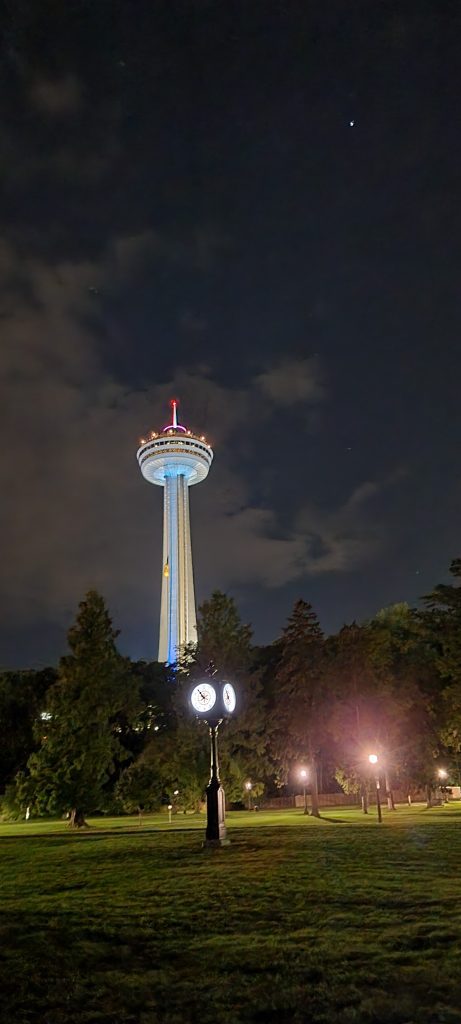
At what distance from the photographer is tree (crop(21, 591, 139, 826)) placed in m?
30.8

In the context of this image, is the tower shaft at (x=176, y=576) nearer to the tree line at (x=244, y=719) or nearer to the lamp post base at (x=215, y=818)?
the tree line at (x=244, y=719)

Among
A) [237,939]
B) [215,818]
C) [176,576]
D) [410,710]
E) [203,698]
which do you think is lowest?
[237,939]

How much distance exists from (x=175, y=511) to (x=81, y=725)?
90577 mm

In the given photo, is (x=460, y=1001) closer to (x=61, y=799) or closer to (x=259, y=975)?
(x=259, y=975)

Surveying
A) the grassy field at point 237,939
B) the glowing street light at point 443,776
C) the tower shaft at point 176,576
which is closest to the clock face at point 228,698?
the grassy field at point 237,939

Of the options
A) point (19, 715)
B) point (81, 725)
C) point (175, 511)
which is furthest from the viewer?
point (175, 511)

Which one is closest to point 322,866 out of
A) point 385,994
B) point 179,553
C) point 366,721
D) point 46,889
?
point 46,889

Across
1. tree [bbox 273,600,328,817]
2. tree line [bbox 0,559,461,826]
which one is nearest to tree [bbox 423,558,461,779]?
tree line [bbox 0,559,461,826]

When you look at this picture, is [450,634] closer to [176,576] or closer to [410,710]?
[410,710]

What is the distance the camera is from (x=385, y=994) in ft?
23.5

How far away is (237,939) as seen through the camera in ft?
30.8

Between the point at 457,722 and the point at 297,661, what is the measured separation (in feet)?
27.5

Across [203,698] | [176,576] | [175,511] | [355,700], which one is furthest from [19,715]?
[175,511]

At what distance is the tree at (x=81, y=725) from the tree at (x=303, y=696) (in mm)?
8732
